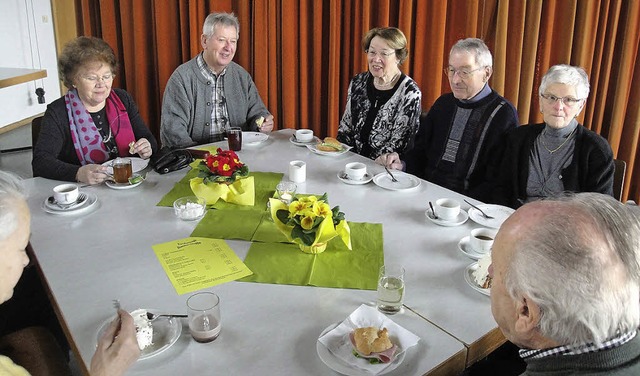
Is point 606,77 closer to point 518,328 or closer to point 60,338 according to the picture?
point 518,328

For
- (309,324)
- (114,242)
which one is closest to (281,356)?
(309,324)

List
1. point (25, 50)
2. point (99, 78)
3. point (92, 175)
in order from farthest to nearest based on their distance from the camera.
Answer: point (25, 50) → point (99, 78) → point (92, 175)

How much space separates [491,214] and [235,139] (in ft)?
4.13

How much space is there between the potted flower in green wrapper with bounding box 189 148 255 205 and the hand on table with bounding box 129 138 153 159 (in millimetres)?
573

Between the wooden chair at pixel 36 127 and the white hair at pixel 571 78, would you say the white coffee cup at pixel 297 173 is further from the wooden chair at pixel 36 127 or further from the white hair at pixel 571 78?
the wooden chair at pixel 36 127

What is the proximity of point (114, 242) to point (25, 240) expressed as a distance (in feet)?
1.67

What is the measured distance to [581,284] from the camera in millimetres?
832

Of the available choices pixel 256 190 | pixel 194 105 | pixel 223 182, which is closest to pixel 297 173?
pixel 256 190

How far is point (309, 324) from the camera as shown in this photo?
1.26 metres

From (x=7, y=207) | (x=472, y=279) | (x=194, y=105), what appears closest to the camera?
(x=7, y=207)

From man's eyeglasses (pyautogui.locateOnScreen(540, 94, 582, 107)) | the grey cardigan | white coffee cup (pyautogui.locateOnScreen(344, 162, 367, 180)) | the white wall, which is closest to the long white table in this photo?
white coffee cup (pyautogui.locateOnScreen(344, 162, 367, 180))

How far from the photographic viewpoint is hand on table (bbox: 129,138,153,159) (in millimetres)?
2369

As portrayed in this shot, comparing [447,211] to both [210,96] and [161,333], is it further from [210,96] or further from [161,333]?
[210,96]

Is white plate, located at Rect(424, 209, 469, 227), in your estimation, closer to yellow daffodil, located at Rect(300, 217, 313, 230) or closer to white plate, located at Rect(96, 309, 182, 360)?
yellow daffodil, located at Rect(300, 217, 313, 230)
